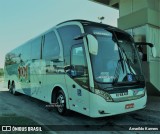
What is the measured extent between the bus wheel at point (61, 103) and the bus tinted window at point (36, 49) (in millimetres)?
2863

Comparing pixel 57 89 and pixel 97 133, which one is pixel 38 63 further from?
pixel 97 133

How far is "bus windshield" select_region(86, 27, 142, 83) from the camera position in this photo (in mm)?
6870

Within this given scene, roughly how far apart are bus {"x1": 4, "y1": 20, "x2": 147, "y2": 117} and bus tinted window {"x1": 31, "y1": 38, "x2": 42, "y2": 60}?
3.68 ft

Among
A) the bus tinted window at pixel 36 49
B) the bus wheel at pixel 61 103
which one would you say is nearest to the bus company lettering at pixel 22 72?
the bus tinted window at pixel 36 49

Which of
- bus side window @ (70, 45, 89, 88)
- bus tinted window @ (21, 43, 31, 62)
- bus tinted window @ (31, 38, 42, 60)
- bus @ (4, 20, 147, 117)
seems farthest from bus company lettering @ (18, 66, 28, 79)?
bus side window @ (70, 45, 89, 88)

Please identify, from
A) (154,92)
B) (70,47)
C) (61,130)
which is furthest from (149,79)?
(61,130)

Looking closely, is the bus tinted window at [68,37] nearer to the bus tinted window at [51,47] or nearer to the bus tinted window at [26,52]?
the bus tinted window at [51,47]

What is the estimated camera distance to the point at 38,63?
1079 centimetres

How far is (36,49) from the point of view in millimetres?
11211

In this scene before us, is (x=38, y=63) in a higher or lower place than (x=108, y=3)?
lower

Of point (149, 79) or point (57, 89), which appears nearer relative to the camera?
point (57, 89)

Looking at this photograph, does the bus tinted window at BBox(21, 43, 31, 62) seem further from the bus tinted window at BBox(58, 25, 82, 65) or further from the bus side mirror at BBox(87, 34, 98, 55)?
the bus side mirror at BBox(87, 34, 98, 55)

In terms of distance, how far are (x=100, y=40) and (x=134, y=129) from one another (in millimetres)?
2902

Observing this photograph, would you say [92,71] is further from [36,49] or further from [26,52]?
[26,52]
